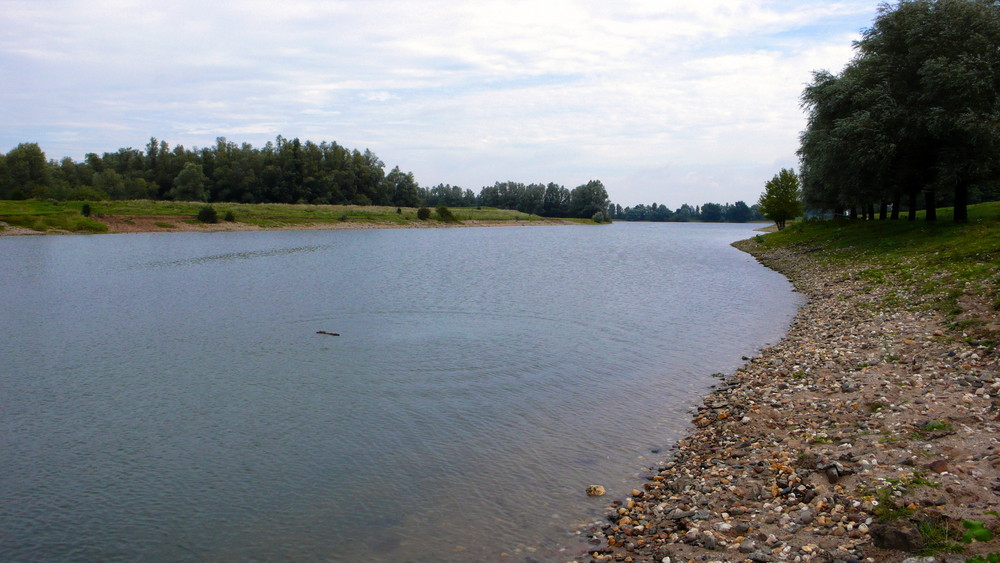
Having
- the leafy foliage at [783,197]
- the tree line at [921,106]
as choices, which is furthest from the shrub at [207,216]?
the tree line at [921,106]

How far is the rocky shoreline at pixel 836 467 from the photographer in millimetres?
7559

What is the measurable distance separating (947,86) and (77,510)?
144 ft

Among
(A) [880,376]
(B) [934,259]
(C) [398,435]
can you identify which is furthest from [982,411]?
(B) [934,259]

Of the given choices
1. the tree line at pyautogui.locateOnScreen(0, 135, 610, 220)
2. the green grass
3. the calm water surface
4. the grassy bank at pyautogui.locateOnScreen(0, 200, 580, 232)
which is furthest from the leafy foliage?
the tree line at pyautogui.locateOnScreen(0, 135, 610, 220)

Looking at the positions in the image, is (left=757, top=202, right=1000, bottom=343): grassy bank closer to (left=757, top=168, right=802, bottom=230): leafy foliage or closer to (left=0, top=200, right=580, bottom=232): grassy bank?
(left=757, top=168, right=802, bottom=230): leafy foliage

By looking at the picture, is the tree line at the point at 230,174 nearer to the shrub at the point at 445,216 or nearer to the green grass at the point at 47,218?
the shrub at the point at 445,216

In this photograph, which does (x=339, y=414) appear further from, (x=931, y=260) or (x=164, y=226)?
(x=164, y=226)

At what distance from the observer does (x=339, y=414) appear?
1474cm

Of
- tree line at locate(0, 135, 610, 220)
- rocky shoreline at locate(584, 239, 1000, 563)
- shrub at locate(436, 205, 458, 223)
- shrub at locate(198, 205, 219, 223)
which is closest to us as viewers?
rocky shoreline at locate(584, 239, 1000, 563)

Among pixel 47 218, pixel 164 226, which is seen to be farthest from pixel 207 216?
pixel 47 218

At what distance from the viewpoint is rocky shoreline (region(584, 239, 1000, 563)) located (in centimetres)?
756

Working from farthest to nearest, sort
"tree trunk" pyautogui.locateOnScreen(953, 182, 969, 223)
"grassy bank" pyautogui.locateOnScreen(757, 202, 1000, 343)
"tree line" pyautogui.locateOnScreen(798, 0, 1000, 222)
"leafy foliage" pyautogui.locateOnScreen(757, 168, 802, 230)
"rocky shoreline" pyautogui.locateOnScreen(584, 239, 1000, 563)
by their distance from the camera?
→ "leafy foliage" pyautogui.locateOnScreen(757, 168, 802, 230) → "tree trunk" pyautogui.locateOnScreen(953, 182, 969, 223) → "tree line" pyautogui.locateOnScreen(798, 0, 1000, 222) → "grassy bank" pyautogui.locateOnScreen(757, 202, 1000, 343) → "rocky shoreline" pyautogui.locateOnScreen(584, 239, 1000, 563)

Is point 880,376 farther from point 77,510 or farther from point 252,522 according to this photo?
point 77,510

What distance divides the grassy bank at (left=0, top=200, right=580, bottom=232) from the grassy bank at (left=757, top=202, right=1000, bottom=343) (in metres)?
94.4
